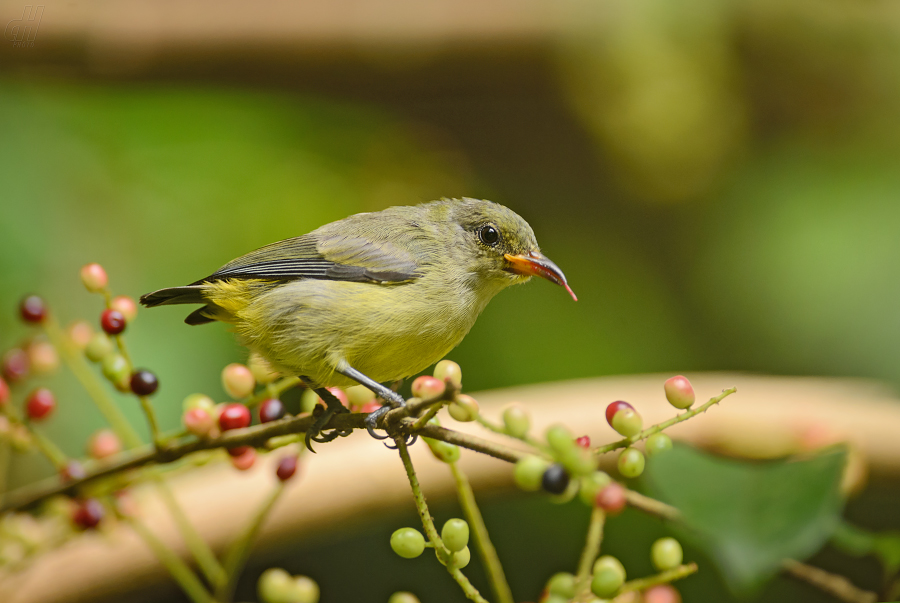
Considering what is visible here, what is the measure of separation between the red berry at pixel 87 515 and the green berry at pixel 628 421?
889mm

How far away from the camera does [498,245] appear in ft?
4.99

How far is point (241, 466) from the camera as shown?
112cm

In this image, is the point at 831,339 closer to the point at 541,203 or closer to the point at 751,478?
the point at 541,203

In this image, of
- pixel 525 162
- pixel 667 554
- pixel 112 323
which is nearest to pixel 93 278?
pixel 112 323

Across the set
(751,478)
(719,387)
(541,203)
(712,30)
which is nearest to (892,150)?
(712,30)

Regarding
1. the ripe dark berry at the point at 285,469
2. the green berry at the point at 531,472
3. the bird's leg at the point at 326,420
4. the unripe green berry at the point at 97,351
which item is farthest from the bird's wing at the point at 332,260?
the green berry at the point at 531,472

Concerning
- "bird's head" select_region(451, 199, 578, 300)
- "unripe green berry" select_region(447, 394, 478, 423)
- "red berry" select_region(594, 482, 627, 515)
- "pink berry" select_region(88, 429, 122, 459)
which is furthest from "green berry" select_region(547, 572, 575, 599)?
"pink berry" select_region(88, 429, 122, 459)

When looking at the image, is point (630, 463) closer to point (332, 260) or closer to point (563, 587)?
point (563, 587)

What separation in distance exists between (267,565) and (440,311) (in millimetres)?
1165

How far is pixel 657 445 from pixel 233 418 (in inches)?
21.7

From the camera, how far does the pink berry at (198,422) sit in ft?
3.22

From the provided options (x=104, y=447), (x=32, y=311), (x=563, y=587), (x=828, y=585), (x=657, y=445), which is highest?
(x=32, y=311)

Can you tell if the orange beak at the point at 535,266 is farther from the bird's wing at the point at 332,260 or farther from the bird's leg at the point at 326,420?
the bird's leg at the point at 326,420

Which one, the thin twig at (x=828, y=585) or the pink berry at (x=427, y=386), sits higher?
the pink berry at (x=427, y=386)
